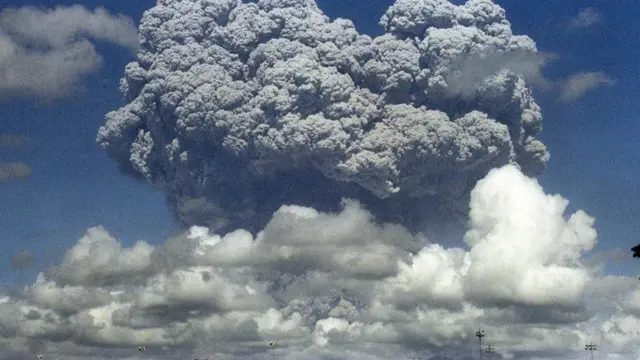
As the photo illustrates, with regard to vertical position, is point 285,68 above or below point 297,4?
below

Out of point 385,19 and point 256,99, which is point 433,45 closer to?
point 385,19

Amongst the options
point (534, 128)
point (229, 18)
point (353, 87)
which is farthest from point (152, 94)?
point (534, 128)

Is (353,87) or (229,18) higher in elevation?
(229,18)

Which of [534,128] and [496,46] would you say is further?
[534,128]

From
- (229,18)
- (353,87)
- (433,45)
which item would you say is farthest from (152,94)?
(433,45)

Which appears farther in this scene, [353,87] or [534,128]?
[534,128]

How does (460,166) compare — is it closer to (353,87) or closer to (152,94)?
(353,87)
